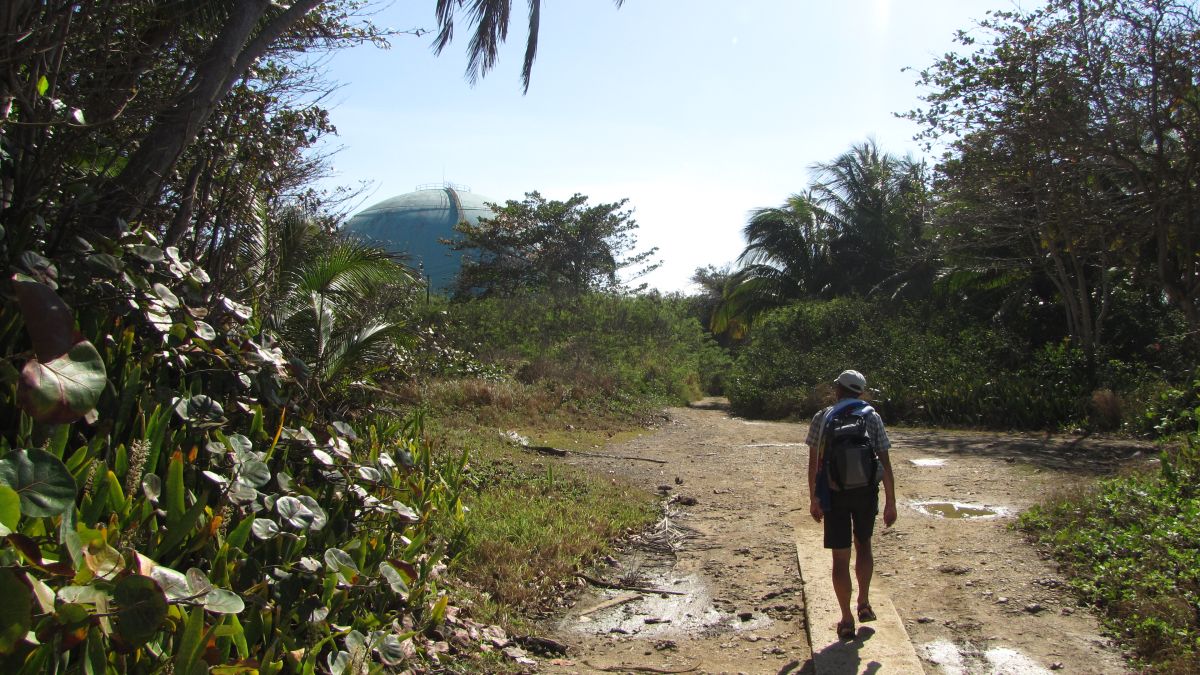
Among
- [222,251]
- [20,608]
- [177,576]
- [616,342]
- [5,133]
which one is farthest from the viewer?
[616,342]

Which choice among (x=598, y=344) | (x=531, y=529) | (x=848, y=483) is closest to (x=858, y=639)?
(x=848, y=483)

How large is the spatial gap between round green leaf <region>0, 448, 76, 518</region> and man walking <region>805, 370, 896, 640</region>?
350 centimetres

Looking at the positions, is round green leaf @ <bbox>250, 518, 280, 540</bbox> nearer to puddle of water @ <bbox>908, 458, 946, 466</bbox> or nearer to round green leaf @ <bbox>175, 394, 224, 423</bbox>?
round green leaf @ <bbox>175, 394, 224, 423</bbox>

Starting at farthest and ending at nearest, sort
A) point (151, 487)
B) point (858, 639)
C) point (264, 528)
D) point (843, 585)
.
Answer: point (843, 585) < point (858, 639) < point (264, 528) < point (151, 487)

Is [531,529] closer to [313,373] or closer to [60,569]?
[313,373]

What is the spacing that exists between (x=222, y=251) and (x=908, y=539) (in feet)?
17.1

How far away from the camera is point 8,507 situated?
211 centimetres

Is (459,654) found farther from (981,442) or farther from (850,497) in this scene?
(981,442)

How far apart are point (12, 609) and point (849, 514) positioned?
3871 mm

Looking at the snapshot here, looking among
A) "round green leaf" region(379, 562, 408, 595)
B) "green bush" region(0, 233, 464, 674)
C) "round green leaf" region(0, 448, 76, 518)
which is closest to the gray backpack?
"green bush" region(0, 233, 464, 674)

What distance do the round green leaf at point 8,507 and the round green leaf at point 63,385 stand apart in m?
0.45

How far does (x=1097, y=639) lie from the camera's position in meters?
4.49

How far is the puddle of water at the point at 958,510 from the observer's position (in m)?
7.39

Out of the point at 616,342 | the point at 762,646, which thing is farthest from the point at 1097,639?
the point at 616,342
